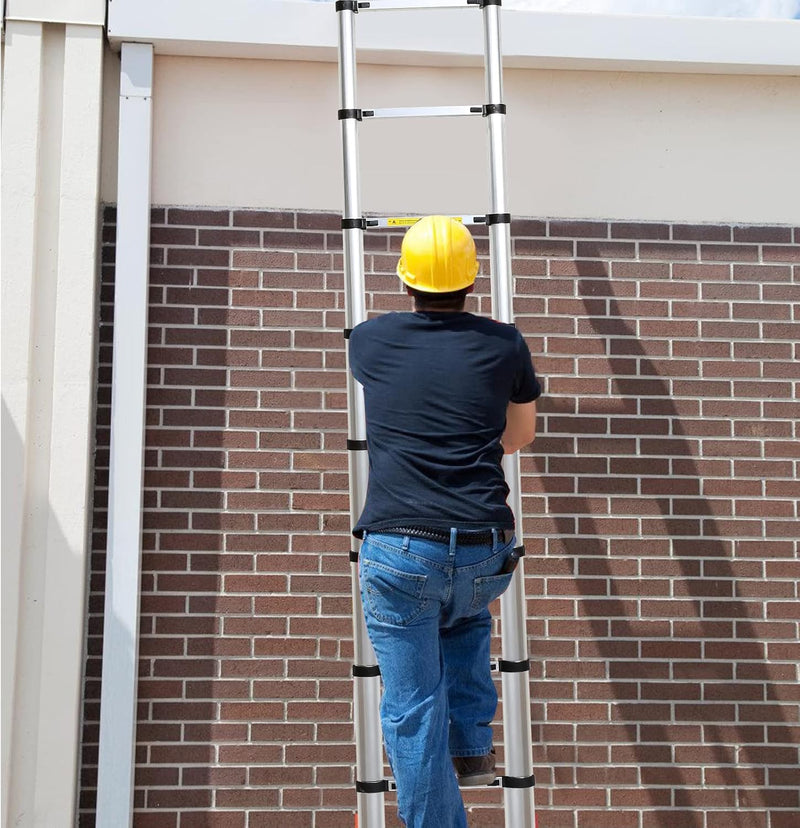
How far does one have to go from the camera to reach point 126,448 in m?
3.82

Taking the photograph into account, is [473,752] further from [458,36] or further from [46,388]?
[458,36]

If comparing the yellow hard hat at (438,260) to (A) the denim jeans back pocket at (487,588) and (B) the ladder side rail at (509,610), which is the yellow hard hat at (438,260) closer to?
(B) the ladder side rail at (509,610)

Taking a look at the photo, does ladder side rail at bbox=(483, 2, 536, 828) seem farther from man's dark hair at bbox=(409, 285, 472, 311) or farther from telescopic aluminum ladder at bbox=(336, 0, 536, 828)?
man's dark hair at bbox=(409, 285, 472, 311)

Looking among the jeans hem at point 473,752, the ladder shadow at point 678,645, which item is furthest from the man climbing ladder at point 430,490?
the ladder shadow at point 678,645

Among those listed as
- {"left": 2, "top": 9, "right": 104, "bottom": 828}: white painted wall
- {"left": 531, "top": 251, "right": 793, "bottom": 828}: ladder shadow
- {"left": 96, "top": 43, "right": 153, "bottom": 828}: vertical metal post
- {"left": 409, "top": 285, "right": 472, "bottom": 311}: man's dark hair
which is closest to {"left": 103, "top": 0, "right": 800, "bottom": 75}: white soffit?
{"left": 96, "top": 43, "right": 153, "bottom": 828}: vertical metal post

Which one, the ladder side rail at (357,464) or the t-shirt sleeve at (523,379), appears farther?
the ladder side rail at (357,464)

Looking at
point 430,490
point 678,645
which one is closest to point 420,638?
point 430,490

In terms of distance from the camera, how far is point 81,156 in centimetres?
385

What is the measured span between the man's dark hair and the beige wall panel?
1321mm

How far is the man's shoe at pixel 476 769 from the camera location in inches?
115

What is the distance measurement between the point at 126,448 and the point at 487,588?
168cm

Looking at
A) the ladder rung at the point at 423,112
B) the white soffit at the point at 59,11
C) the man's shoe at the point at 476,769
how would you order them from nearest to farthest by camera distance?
the man's shoe at the point at 476,769, the ladder rung at the point at 423,112, the white soffit at the point at 59,11

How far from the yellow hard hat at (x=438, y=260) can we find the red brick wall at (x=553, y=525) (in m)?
1.21

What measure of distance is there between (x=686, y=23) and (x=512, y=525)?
2397mm
